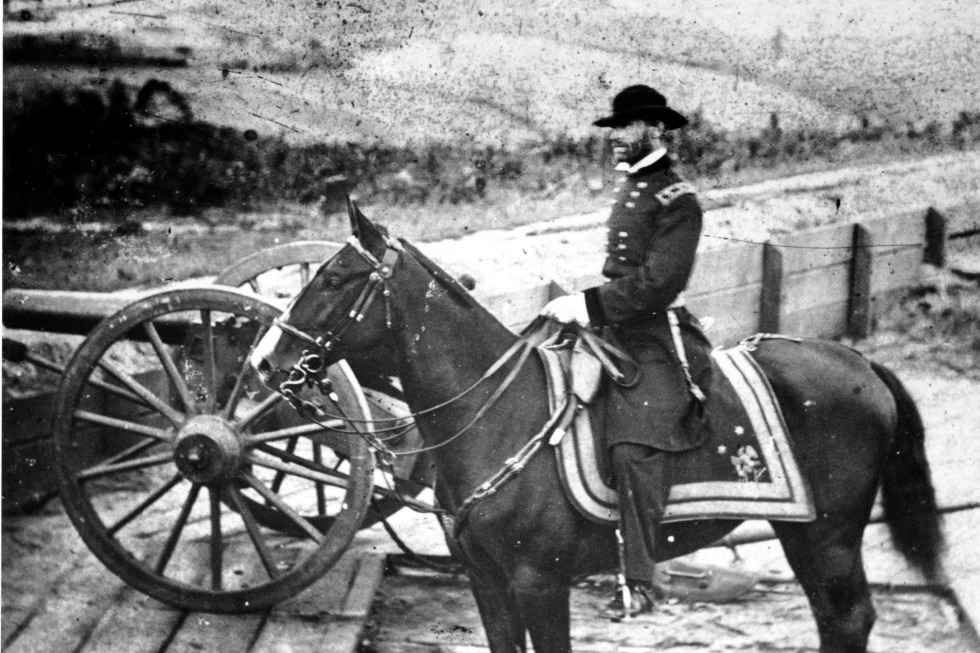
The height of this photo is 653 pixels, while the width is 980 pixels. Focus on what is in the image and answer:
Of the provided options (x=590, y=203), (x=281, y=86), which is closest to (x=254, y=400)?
(x=281, y=86)

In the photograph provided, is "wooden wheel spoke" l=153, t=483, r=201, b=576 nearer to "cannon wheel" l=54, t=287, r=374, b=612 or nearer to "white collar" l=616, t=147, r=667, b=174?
"cannon wheel" l=54, t=287, r=374, b=612

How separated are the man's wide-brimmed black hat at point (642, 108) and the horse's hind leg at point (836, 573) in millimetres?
1371

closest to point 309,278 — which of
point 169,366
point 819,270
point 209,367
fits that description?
point 209,367

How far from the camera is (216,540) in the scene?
4.12 metres

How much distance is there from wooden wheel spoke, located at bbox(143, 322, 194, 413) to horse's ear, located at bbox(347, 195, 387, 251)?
3.64 ft

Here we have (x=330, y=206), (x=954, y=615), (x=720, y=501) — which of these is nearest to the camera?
(x=720, y=501)

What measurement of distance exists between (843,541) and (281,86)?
260cm

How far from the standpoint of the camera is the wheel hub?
399 cm

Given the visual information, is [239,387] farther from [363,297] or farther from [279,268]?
[363,297]

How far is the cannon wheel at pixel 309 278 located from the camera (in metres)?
4.23

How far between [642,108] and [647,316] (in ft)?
2.14

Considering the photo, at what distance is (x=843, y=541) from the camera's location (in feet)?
11.8

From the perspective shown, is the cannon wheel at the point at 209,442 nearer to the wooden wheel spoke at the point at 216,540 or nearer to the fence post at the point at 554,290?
the wooden wheel spoke at the point at 216,540

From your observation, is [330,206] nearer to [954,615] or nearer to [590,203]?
[590,203]
